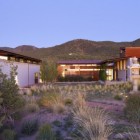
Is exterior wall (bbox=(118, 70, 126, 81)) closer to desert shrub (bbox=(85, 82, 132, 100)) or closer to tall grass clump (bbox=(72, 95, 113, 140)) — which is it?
desert shrub (bbox=(85, 82, 132, 100))

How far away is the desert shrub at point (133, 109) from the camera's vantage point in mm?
12922

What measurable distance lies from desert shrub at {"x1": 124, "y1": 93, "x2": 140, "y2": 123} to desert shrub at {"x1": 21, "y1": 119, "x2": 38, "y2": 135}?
3.37 meters

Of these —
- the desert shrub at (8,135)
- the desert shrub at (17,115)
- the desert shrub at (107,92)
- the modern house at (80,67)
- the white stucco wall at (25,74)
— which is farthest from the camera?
the modern house at (80,67)

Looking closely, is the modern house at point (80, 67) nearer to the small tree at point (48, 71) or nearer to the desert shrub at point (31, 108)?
the small tree at point (48, 71)

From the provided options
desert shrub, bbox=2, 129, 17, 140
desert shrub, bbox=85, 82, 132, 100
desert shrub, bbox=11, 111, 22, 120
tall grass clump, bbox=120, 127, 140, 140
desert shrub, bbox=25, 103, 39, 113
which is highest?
desert shrub, bbox=85, 82, 132, 100

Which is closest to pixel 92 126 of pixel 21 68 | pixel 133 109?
pixel 133 109

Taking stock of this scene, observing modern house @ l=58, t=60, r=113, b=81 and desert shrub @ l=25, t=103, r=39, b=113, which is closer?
desert shrub @ l=25, t=103, r=39, b=113

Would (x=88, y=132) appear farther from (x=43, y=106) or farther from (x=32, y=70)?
(x=32, y=70)

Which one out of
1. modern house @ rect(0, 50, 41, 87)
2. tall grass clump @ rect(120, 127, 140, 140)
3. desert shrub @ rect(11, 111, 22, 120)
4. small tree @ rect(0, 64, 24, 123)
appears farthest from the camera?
modern house @ rect(0, 50, 41, 87)

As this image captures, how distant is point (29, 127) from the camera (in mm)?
13148

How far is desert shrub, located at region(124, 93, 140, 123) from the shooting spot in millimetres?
12922

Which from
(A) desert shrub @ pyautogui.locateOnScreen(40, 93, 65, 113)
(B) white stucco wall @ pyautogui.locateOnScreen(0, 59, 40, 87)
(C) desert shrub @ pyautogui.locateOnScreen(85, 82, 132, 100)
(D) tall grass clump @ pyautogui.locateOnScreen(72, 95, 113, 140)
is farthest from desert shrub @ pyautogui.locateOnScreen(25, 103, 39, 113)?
(B) white stucco wall @ pyautogui.locateOnScreen(0, 59, 40, 87)

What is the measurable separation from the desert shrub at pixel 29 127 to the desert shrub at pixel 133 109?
3.37 m

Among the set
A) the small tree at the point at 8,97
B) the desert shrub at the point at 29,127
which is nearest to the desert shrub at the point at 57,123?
the desert shrub at the point at 29,127
